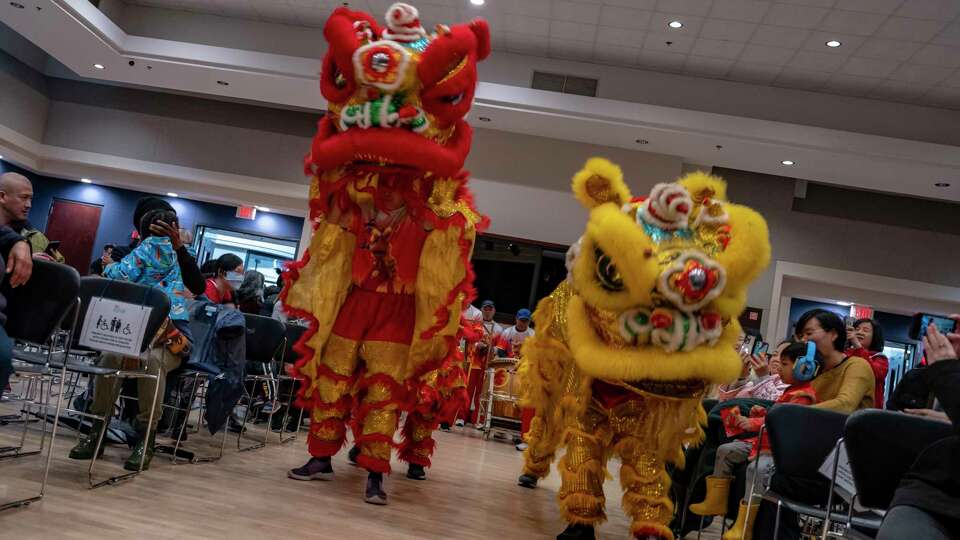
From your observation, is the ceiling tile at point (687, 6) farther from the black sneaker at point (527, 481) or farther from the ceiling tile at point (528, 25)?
the black sneaker at point (527, 481)

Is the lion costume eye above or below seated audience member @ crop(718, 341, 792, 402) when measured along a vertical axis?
above

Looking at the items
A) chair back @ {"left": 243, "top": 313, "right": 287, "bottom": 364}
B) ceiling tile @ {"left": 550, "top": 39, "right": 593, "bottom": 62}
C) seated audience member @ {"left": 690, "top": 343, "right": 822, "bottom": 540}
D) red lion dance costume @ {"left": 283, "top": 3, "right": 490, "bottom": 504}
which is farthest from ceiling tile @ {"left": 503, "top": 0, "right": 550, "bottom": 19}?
seated audience member @ {"left": 690, "top": 343, "right": 822, "bottom": 540}

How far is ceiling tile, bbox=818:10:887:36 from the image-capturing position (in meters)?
7.77

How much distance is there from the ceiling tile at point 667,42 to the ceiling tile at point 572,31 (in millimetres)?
620

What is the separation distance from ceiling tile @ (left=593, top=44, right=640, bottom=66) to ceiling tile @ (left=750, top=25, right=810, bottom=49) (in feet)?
4.69

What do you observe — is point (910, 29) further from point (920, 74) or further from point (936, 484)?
point (936, 484)

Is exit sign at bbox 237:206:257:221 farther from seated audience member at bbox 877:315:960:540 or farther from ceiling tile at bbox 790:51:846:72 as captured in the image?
seated audience member at bbox 877:315:960:540

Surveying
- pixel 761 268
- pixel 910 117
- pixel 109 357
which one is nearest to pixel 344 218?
pixel 109 357

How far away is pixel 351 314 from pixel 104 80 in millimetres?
10189

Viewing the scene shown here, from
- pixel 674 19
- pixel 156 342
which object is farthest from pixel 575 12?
pixel 156 342

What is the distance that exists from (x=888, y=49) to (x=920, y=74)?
2.60 ft

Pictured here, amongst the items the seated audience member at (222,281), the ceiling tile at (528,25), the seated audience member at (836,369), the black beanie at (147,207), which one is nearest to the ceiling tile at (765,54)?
the ceiling tile at (528,25)

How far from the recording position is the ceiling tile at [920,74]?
8719mm

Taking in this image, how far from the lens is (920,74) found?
890cm
